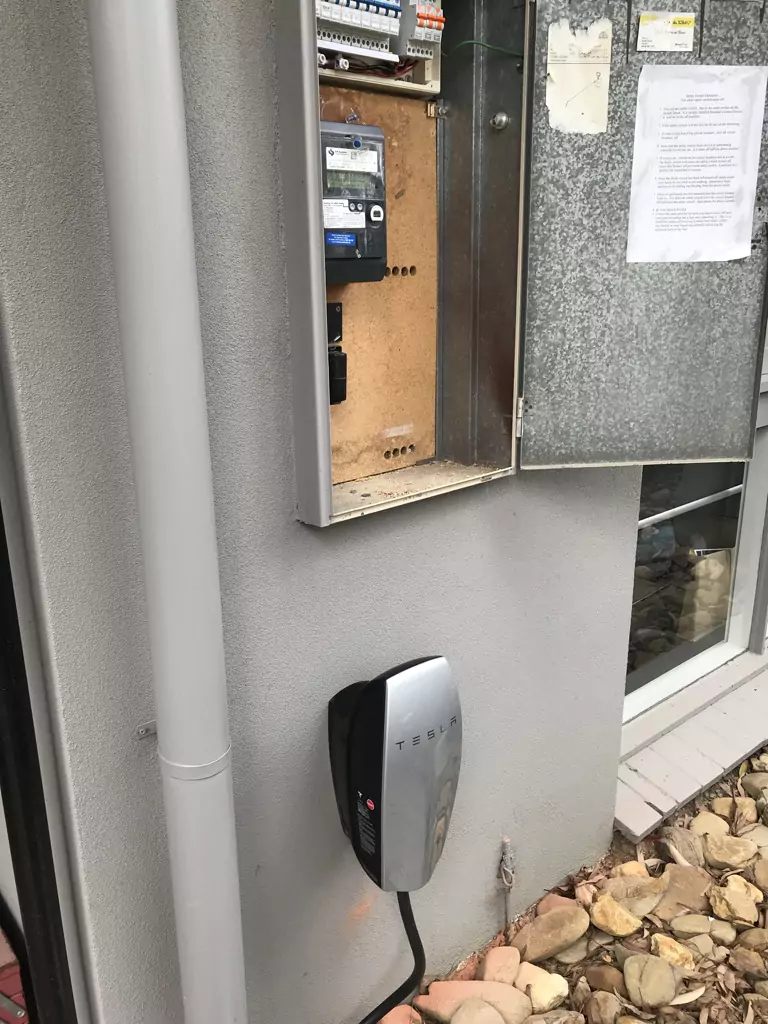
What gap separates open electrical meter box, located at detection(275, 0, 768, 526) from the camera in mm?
1291

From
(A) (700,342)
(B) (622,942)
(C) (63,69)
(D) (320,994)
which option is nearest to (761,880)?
(B) (622,942)

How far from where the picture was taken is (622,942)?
1994 mm

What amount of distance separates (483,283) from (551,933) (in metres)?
1.57

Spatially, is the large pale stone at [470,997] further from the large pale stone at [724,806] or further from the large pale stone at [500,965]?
the large pale stone at [724,806]

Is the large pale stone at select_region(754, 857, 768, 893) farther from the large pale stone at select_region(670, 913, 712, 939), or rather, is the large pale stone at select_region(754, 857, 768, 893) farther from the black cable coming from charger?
the black cable coming from charger

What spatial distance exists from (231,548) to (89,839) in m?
0.49

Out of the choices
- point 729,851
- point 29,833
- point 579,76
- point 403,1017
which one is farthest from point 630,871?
point 579,76

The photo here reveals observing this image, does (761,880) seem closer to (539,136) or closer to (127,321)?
(539,136)

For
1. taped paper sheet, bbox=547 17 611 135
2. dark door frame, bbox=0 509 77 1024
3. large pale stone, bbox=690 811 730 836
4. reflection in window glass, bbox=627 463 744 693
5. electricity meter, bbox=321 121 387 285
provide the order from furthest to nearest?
reflection in window glass, bbox=627 463 744 693, large pale stone, bbox=690 811 730 836, taped paper sheet, bbox=547 17 611 135, electricity meter, bbox=321 121 387 285, dark door frame, bbox=0 509 77 1024

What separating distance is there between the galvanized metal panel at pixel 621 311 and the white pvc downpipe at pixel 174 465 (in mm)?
743

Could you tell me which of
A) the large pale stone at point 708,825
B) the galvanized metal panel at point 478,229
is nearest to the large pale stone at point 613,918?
the large pale stone at point 708,825

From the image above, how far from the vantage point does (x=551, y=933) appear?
197 cm

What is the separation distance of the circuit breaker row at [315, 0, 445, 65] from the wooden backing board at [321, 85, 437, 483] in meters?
0.08

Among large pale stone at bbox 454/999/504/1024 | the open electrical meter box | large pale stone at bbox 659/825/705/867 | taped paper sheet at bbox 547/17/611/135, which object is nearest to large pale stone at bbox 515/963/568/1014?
large pale stone at bbox 454/999/504/1024
